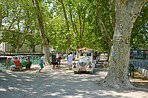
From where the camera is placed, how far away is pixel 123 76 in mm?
7738

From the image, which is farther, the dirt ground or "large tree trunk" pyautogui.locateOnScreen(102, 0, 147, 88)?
the dirt ground

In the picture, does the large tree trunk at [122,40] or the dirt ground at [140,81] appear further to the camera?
the dirt ground at [140,81]

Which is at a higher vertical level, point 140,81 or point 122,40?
point 122,40

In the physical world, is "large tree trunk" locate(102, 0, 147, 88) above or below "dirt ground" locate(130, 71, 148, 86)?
above

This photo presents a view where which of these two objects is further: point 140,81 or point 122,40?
point 140,81

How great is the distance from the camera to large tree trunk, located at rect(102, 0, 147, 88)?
750 centimetres

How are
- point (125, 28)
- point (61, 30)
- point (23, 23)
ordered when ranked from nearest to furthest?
1. point (125, 28)
2. point (61, 30)
3. point (23, 23)

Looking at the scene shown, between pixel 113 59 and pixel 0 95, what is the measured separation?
5468mm

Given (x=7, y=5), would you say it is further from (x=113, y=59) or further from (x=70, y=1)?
(x=113, y=59)

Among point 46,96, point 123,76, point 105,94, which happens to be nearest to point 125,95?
point 105,94

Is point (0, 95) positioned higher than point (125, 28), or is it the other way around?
point (125, 28)

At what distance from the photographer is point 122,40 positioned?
300 inches

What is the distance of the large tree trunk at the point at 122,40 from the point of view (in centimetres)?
750

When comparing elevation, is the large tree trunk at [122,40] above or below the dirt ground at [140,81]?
above
